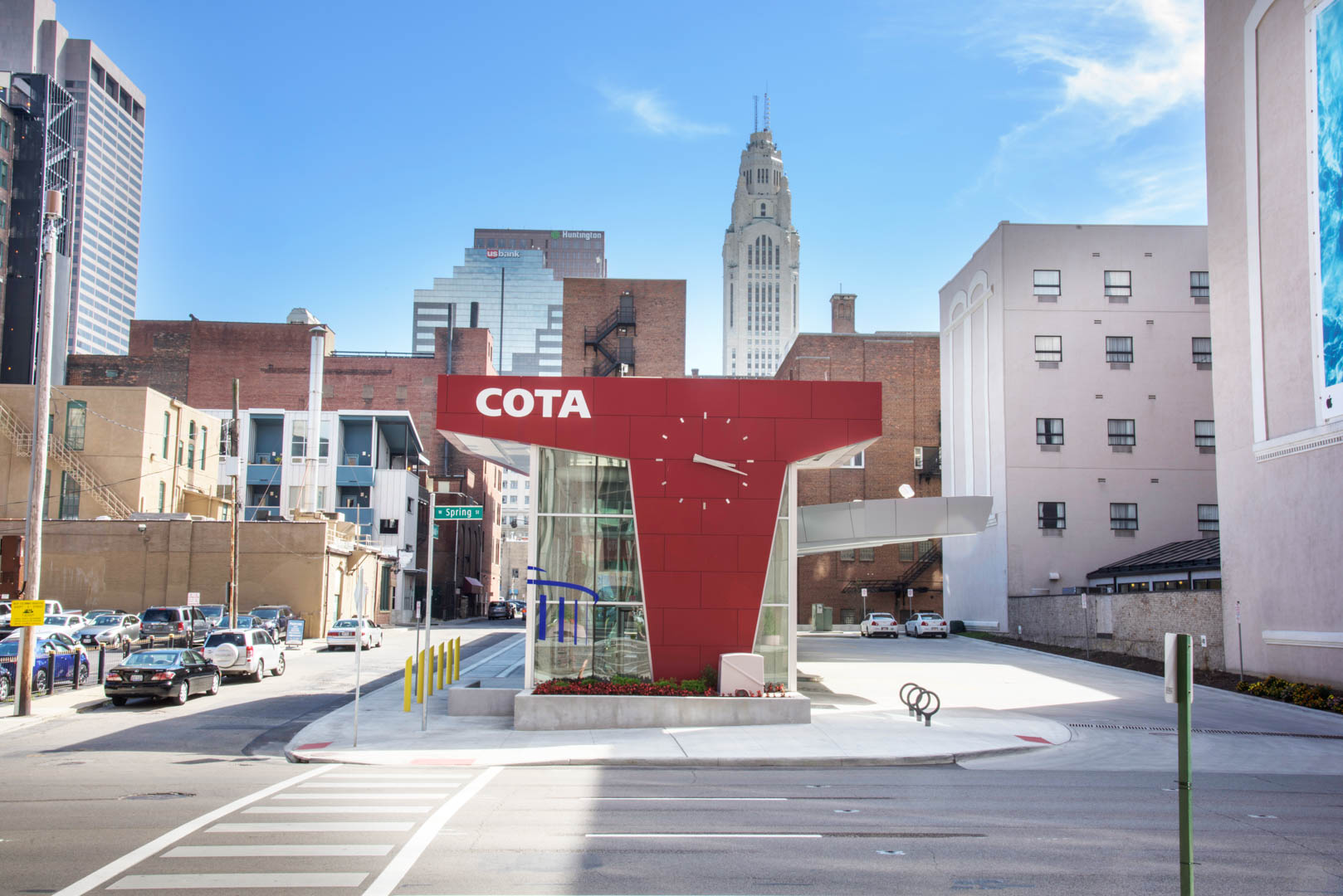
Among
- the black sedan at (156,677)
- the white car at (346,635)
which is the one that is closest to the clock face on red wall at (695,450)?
the black sedan at (156,677)

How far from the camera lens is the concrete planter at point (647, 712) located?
69.1ft

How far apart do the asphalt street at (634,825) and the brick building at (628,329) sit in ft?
207

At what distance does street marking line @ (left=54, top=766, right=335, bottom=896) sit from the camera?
934 cm

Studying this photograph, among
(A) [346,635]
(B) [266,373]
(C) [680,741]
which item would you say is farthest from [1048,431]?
(B) [266,373]

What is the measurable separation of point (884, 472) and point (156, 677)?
180 ft

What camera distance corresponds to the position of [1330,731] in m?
22.8

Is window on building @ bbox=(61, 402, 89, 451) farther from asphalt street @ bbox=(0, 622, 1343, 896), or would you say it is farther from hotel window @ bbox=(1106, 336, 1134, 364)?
hotel window @ bbox=(1106, 336, 1134, 364)

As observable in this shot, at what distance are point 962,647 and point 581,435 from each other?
3150 centimetres

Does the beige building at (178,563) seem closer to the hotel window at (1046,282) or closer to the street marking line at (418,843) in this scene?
the street marking line at (418,843)

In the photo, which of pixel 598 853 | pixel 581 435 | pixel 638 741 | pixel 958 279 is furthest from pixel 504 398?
pixel 958 279

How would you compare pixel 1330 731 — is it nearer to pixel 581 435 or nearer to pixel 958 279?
pixel 581 435

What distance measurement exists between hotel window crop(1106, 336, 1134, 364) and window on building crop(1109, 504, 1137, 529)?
7188mm

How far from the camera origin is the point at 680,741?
19547 millimetres

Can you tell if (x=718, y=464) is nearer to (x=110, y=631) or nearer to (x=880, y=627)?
(x=110, y=631)
